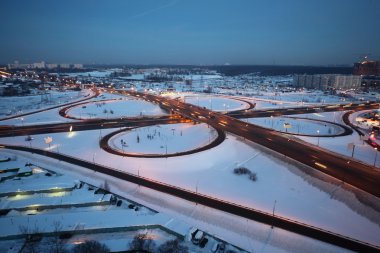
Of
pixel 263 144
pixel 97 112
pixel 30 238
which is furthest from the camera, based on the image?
pixel 97 112

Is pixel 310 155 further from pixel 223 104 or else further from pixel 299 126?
pixel 223 104

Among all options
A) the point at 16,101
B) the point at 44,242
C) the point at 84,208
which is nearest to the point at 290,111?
the point at 84,208

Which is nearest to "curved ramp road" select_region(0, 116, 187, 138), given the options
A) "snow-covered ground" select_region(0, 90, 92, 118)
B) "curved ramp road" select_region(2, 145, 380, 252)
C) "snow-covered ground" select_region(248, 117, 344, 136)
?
"snow-covered ground" select_region(248, 117, 344, 136)

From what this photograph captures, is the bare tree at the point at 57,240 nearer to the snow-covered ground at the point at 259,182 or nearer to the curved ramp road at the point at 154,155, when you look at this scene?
the snow-covered ground at the point at 259,182

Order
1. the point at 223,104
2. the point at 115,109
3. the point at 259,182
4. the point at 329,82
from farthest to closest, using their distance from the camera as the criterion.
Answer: the point at 329,82 < the point at 223,104 < the point at 115,109 < the point at 259,182

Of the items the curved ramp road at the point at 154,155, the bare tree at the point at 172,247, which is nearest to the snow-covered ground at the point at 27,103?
the curved ramp road at the point at 154,155

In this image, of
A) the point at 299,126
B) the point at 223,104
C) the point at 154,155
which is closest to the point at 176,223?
the point at 154,155
